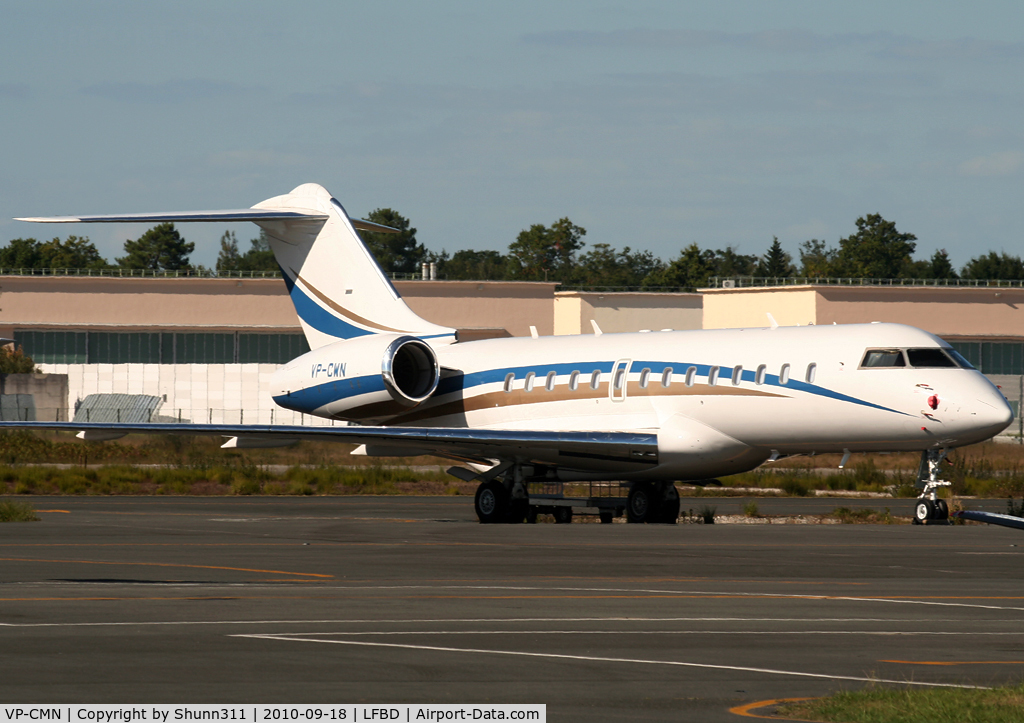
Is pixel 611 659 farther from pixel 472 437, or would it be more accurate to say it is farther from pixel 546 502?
pixel 546 502

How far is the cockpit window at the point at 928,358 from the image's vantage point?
2611 centimetres

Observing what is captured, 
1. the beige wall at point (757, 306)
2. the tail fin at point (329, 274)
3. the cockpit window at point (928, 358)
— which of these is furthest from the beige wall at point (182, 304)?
the cockpit window at point (928, 358)

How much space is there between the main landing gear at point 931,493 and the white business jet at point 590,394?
47 millimetres

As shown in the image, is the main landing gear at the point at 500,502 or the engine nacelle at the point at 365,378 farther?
the engine nacelle at the point at 365,378

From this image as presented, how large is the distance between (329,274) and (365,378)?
13.0 feet

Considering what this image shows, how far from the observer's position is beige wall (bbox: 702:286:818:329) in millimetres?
87312

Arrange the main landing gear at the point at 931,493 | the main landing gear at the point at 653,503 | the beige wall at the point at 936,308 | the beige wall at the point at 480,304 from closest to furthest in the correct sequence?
the main landing gear at the point at 931,493 → the main landing gear at the point at 653,503 → the beige wall at the point at 936,308 → the beige wall at the point at 480,304

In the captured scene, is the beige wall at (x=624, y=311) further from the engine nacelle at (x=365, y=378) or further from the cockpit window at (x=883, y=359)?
the cockpit window at (x=883, y=359)

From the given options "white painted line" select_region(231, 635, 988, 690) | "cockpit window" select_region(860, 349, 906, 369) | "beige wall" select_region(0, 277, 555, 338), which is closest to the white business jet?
"cockpit window" select_region(860, 349, 906, 369)

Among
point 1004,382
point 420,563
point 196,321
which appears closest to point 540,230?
point 196,321

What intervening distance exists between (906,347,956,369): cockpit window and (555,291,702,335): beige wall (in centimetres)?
6636

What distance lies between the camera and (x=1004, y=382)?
7375cm

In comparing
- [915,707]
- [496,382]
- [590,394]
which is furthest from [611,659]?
[496,382]

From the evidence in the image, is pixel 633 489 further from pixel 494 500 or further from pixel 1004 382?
pixel 1004 382
